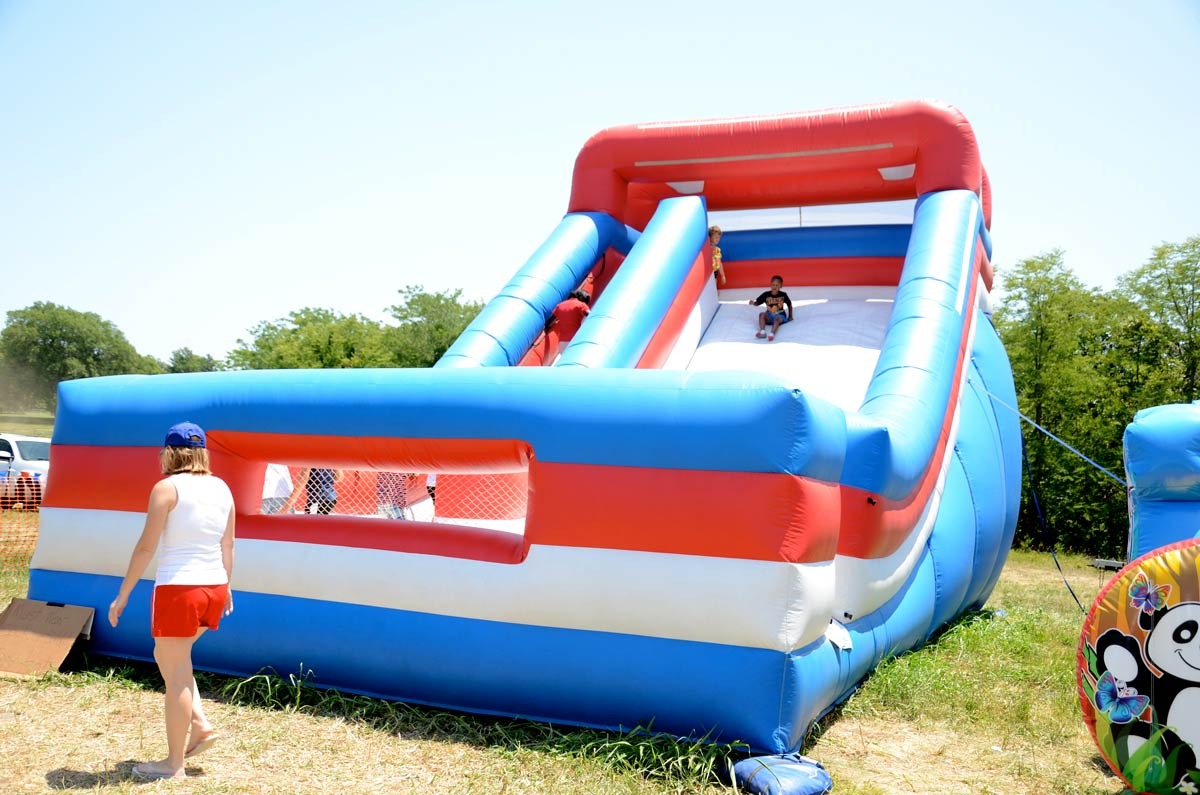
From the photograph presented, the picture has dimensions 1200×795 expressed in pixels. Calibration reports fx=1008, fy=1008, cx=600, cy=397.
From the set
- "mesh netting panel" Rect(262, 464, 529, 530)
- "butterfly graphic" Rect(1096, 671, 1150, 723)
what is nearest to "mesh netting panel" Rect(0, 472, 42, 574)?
"mesh netting panel" Rect(262, 464, 529, 530)

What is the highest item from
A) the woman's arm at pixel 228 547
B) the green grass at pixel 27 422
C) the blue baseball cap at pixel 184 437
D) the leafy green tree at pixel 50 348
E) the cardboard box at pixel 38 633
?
the blue baseball cap at pixel 184 437

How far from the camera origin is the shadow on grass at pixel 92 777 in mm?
2867

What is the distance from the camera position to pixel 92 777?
2.93 metres

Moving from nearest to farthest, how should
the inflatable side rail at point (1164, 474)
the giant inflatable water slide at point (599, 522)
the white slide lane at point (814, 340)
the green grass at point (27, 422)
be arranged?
the giant inflatable water slide at point (599, 522) < the inflatable side rail at point (1164, 474) < the white slide lane at point (814, 340) < the green grass at point (27, 422)

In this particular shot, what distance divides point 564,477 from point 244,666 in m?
1.57

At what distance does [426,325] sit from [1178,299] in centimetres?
1949

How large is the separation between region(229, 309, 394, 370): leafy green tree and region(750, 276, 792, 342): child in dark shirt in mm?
15020

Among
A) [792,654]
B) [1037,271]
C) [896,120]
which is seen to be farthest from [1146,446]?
[1037,271]

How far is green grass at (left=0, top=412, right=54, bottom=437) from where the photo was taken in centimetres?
4194

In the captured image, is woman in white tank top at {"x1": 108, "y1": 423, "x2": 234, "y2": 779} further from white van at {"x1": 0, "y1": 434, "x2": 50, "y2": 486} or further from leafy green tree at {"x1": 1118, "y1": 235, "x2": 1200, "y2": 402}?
leafy green tree at {"x1": 1118, "y1": 235, "x2": 1200, "y2": 402}

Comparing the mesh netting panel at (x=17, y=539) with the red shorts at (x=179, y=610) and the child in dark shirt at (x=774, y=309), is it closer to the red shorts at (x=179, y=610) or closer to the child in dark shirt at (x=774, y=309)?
the red shorts at (x=179, y=610)

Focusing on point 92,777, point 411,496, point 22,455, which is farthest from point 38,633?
point 22,455

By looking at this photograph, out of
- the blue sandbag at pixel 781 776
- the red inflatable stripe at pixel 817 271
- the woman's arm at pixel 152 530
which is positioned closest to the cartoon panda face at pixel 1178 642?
the blue sandbag at pixel 781 776

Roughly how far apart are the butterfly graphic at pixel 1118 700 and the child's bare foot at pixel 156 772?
8.71 ft
